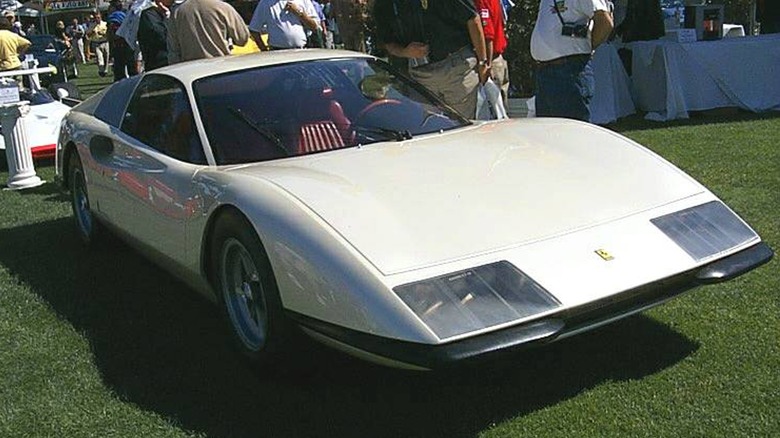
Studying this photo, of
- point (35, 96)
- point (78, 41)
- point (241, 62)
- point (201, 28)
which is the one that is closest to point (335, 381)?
point (241, 62)

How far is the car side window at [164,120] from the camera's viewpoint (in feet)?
12.4

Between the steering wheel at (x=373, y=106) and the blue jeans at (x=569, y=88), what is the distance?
5.51 ft

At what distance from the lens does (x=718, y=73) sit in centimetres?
901

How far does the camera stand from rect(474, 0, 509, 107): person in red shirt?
5777mm

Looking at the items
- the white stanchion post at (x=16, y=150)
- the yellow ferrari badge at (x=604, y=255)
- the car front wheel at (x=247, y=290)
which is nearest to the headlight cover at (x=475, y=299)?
the yellow ferrari badge at (x=604, y=255)

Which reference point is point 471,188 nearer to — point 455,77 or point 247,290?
point 247,290

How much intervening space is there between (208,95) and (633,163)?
183cm

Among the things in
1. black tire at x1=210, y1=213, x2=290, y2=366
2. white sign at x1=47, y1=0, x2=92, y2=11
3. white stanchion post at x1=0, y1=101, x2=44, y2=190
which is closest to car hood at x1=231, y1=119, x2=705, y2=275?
black tire at x1=210, y1=213, x2=290, y2=366

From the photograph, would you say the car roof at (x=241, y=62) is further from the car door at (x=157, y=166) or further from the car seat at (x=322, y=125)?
the car seat at (x=322, y=125)

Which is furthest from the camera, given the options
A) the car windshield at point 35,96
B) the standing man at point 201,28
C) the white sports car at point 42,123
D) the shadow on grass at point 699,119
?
the car windshield at point 35,96

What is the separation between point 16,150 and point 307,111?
16.1ft

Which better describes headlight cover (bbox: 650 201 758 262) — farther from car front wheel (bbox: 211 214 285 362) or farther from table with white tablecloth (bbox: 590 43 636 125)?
table with white tablecloth (bbox: 590 43 636 125)

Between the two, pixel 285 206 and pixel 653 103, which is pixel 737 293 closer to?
pixel 285 206

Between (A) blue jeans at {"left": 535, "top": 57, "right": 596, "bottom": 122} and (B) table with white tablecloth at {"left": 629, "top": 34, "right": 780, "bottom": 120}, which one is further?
(B) table with white tablecloth at {"left": 629, "top": 34, "right": 780, "bottom": 120}
